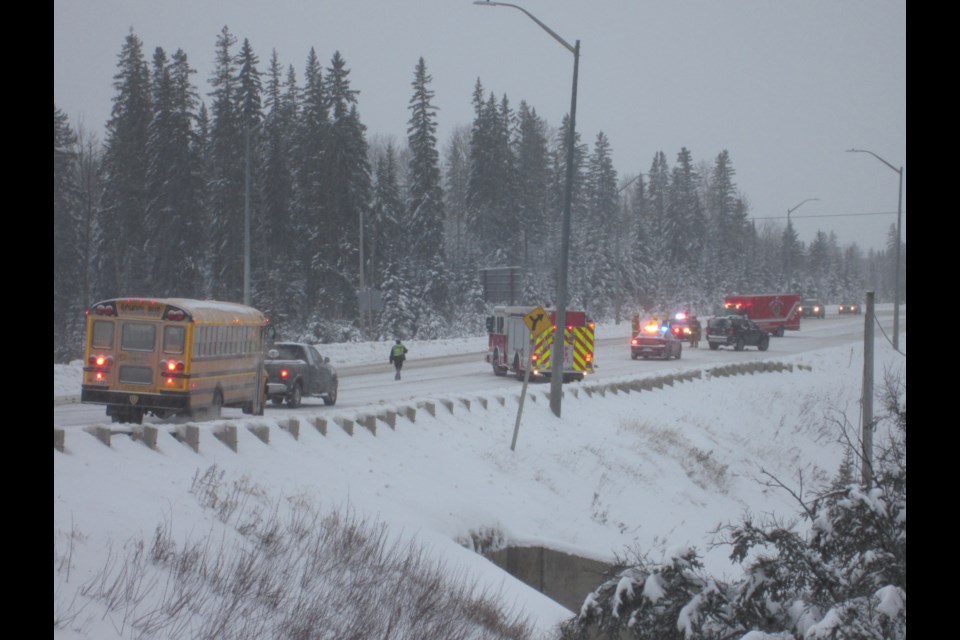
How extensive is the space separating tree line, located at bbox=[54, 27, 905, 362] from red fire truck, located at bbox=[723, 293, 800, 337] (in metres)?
8.03

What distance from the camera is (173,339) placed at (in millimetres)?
16906

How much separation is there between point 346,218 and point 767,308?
108 feet

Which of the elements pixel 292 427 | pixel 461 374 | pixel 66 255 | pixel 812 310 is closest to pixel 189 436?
pixel 292 427

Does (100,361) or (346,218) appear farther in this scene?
(346,218)

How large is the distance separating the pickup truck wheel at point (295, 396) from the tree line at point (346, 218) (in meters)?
5.61

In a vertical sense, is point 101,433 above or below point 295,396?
above

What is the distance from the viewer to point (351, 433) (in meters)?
15.7

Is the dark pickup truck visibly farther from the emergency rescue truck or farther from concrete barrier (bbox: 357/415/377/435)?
the emergency rescue truck

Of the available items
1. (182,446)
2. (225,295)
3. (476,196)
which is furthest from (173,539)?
(476,196)

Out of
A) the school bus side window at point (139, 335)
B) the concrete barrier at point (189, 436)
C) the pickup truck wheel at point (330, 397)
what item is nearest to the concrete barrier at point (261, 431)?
the concrete barrier at point (189, 436)

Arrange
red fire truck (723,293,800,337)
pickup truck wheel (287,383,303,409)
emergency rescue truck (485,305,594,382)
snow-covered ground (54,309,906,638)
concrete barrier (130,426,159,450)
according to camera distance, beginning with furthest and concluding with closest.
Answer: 1. red fire truck (723,293,800,337)
2. emergency rescue truck (485,305,594,382)
3. pickup truck wheel (287,383,303,409)
4. concrete barrier (130,426,159,450)
5. snow-covered ground (54,309,906,638)

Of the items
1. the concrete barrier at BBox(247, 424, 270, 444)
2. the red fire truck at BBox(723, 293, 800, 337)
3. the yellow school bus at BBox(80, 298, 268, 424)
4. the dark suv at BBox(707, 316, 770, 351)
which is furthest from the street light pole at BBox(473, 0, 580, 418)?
the red fire truck at BBox(723, 293, 800, 337)

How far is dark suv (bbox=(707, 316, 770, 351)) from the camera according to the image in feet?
171

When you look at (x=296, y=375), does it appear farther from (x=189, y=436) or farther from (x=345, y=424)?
(x=189, y=436)
